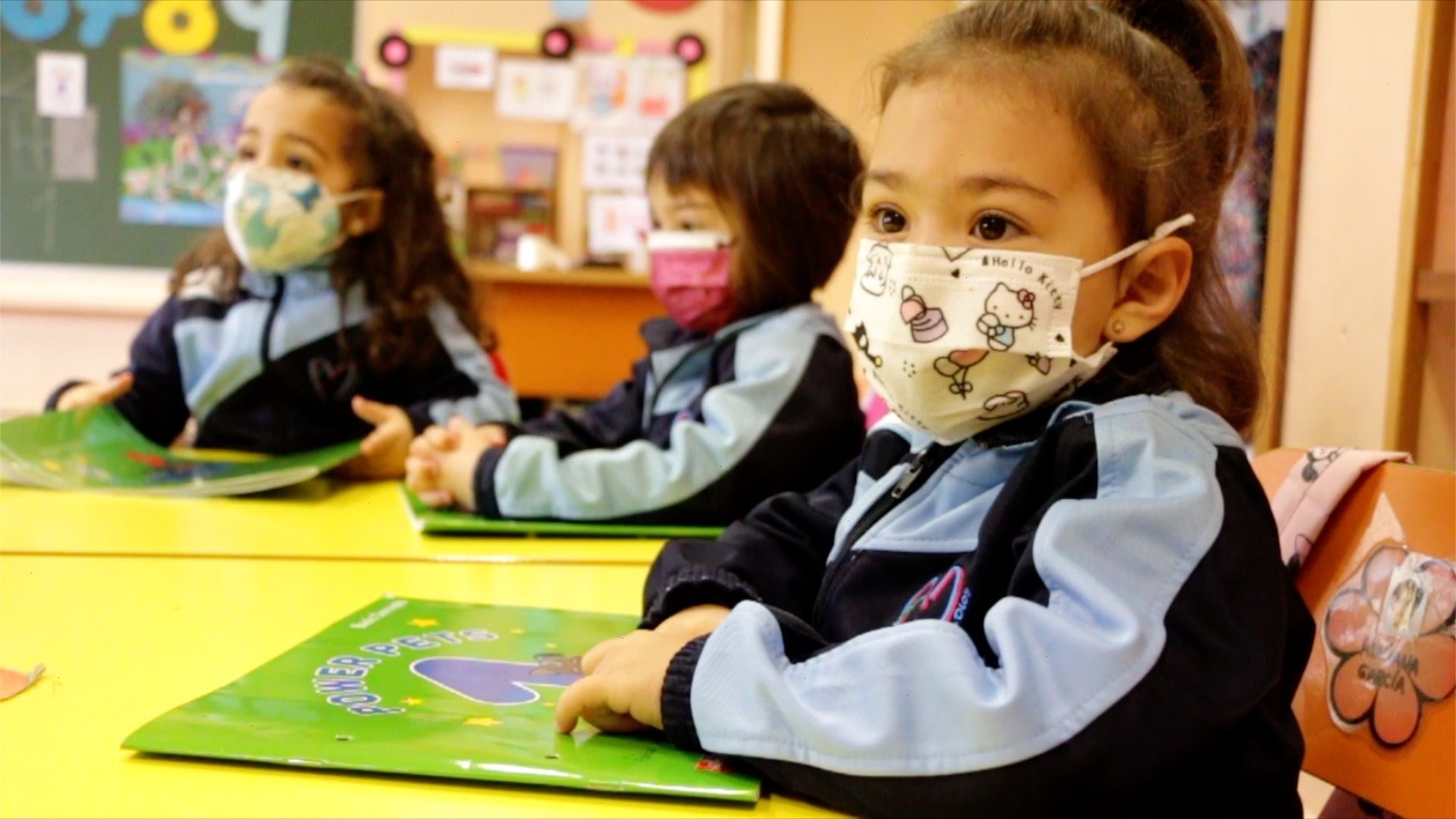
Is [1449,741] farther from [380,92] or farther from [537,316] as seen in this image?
[537,316]

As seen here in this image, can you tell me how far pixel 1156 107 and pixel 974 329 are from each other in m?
0.18

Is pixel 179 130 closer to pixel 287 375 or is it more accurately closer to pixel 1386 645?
pixel 287 375

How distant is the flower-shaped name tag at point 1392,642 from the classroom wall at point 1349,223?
0.32 metres

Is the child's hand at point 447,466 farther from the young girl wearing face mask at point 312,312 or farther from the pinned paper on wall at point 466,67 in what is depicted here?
the pinned paper on wall at point 466,67

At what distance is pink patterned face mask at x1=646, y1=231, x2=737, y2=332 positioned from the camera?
4.85ft

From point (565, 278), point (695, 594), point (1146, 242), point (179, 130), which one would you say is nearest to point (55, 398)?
point (695, 594)

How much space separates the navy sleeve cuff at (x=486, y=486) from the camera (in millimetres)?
1322

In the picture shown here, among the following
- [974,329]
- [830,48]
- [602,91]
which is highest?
[602,91]

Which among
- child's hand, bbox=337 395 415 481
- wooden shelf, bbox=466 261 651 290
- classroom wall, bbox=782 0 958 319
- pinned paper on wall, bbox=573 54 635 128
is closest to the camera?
child's hand, bbox=337 395 415 481

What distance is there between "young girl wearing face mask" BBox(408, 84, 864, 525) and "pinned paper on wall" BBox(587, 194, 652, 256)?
2.10 meters

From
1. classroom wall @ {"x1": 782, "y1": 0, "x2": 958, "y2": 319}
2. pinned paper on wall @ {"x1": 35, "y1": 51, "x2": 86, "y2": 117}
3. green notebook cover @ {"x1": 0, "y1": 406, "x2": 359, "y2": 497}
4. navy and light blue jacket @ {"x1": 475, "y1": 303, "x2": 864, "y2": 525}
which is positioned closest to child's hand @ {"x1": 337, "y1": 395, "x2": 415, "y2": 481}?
green notebook cover @ {"x1": 0, "y1": 406, "x2": 359, "y2": 497}

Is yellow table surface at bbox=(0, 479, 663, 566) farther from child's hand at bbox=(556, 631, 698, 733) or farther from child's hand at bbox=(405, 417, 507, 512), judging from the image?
child's hand at bbox=(556, 631, 698, 733)

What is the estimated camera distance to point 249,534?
1.21 metres

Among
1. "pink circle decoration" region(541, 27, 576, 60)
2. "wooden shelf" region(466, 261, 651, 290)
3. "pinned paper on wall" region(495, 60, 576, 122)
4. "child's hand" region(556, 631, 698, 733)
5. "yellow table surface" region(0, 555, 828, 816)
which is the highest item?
"pink circle decoration" region(541, 27, 576, 60)
